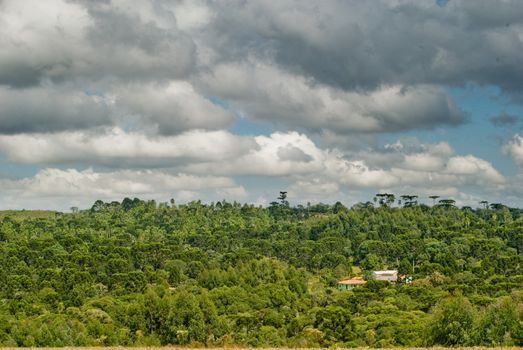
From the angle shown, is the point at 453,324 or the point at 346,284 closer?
the point at 453,324

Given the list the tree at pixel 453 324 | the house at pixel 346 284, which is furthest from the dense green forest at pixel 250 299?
the house at pixel 346 284

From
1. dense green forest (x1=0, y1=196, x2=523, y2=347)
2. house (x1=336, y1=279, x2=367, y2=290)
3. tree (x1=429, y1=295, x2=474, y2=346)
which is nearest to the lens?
tree (x1=429, y1=295, x2=474, y2=346)

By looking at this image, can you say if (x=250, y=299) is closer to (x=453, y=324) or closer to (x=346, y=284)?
(x=346, y=284)

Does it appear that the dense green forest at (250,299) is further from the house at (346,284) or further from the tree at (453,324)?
the house at (346,284)

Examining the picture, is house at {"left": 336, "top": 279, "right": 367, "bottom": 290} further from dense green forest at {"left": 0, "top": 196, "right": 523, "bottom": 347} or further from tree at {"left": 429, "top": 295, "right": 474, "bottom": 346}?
tree at {"left": 429, "top": 295, "right": 474, "bottom": 346}

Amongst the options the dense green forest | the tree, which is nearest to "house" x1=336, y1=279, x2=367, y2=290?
the dense green forest

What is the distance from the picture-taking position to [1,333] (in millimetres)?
85000

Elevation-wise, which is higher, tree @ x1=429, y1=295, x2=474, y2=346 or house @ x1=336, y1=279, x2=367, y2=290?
tree @ x1=429, y1=295, x2=474, y2=346

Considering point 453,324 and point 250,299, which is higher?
point 453,324

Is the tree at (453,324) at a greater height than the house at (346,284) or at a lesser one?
greater

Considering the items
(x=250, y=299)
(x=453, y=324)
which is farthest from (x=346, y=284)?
(x=453, y=324)

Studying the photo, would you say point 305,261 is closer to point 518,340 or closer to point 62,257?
point 62,257

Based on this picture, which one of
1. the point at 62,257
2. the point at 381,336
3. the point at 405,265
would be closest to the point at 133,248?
the point at 62,257

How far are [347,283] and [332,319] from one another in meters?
70.2
